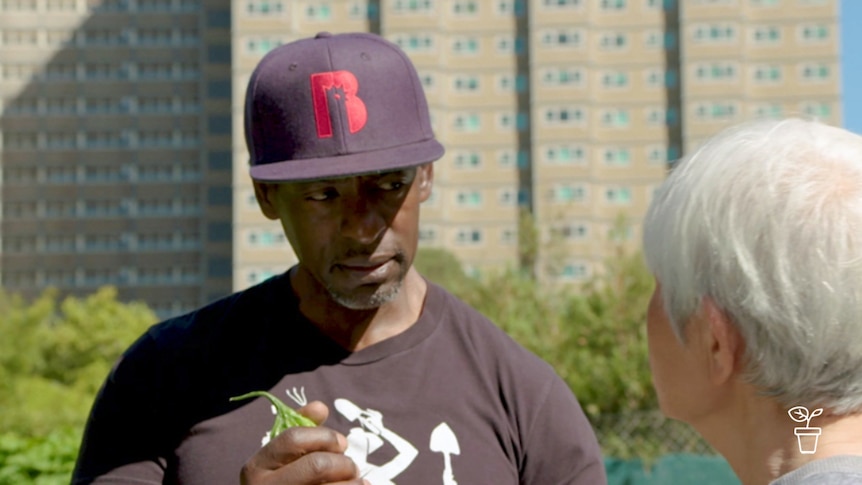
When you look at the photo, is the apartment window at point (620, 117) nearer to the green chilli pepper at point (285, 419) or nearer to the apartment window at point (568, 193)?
the apartment window at point (568, 193)

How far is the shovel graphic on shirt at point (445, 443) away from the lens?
284cm

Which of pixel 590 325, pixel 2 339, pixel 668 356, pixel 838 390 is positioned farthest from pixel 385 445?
pixel 2 339

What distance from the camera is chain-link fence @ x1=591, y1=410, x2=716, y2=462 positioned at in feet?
44.2

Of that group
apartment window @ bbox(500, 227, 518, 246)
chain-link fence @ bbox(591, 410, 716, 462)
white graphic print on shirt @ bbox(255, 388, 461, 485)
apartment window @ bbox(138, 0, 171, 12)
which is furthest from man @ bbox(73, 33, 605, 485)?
apartment window @ bbox(138, 0, 171, 12)

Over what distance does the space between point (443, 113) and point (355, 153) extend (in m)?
80.1

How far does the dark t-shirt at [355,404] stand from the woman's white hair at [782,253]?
0.81 meters

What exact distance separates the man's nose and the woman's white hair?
90 centimetres

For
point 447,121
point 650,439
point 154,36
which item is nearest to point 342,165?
point 650,439

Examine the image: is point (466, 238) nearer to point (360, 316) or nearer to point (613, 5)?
point (613, 5)

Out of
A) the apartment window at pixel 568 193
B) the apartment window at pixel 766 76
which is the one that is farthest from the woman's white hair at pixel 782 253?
the apartment window at pixel 766 76

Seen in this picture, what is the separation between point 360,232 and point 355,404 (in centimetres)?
34

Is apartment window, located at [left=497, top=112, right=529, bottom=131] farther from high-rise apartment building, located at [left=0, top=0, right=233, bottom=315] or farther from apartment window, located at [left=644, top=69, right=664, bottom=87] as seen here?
high-rise apartment building, located at [left=0, top=0, right=233, bottom=315]

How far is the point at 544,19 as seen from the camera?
83938 millimetres

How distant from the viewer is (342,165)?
285cm
